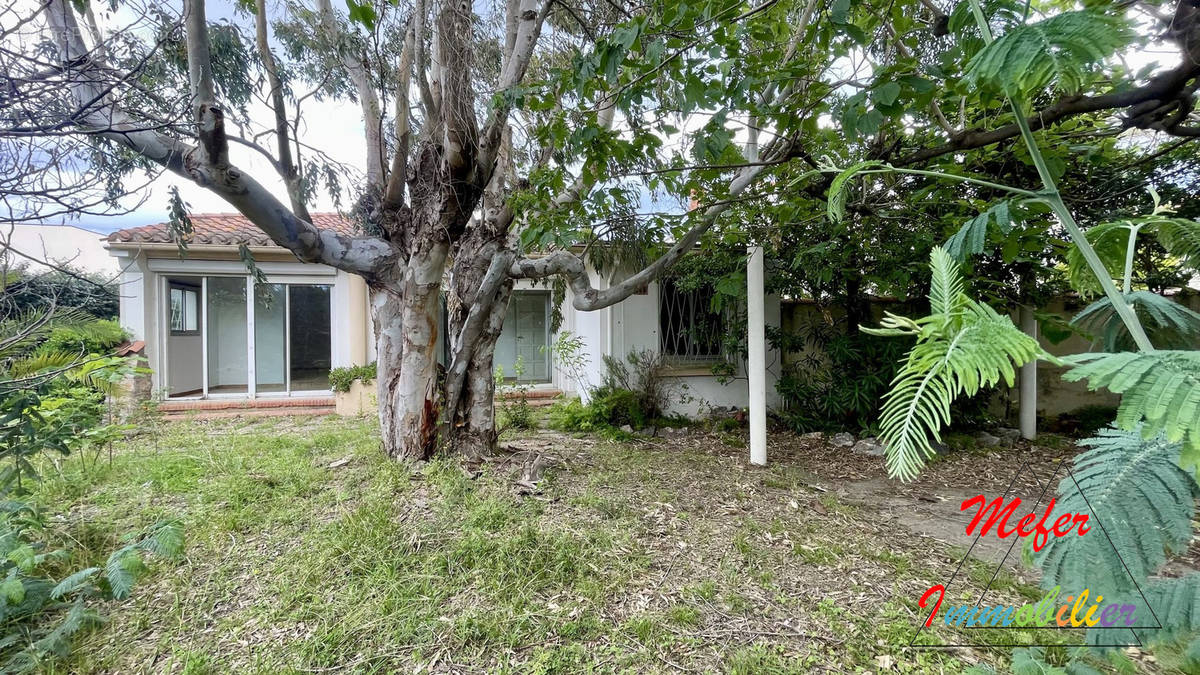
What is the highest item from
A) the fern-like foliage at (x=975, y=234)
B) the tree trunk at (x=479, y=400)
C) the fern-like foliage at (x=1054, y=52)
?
the fern-like foliage at (x=1054, y=52)

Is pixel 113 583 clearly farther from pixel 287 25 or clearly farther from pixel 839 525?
pixel 287 25

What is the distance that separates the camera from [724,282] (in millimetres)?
4828

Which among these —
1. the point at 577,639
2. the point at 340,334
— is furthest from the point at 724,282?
the point at 340,334

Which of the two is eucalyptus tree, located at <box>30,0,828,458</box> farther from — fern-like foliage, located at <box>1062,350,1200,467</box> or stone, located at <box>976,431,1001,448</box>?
stone, located at <box>976,431,1001,448</box>

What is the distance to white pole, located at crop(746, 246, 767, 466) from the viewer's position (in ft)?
15.3

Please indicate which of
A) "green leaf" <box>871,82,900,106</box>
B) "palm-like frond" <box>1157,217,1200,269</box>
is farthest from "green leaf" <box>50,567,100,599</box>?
"green leaf" <box>871,82,900,106</box>

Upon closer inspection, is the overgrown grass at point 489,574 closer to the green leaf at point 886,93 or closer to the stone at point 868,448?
the stone at point 868,448

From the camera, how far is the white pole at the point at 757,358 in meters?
4.67

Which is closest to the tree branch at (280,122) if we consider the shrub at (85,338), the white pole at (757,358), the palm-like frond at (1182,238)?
the shrub at (85,338)

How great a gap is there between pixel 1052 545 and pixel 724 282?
3.98 meters

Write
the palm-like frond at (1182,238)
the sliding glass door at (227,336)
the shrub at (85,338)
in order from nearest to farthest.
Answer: the palm-like frond at (1182,238) → the shrub at (85,338) → the sliding glass door at (227,336)

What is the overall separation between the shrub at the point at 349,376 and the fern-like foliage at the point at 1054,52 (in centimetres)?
748

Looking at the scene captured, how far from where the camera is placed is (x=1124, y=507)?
882 mm

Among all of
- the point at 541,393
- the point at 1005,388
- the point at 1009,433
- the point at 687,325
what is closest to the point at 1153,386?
the point at 687,325
